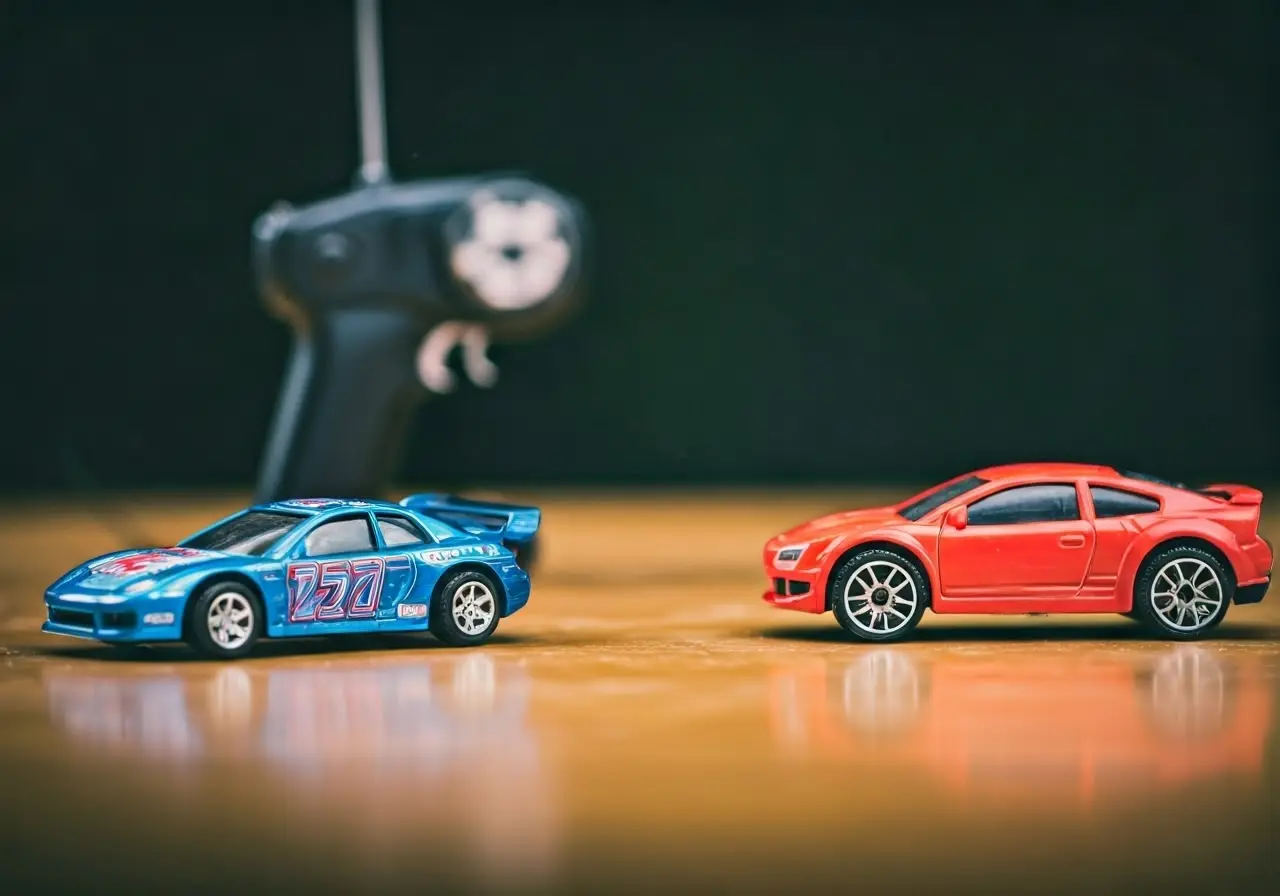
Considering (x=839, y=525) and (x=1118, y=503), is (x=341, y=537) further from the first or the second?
(x=1118, y=503)

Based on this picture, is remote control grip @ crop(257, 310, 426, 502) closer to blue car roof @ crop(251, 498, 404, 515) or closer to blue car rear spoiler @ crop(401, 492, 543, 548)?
blue car rear spoiler @ crop(401, 492, 543, 548)

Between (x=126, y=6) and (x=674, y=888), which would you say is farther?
(x=126, y=6)

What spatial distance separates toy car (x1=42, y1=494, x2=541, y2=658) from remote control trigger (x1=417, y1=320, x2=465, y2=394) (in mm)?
4919

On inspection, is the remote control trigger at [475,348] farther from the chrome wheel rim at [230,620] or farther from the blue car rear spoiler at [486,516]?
the chrome wheel rim at [230,620]

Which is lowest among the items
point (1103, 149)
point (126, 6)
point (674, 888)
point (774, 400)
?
point (674, 888)

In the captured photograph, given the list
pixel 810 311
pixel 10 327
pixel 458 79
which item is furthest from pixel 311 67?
pixel 810 311

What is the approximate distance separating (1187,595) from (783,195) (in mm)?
13464

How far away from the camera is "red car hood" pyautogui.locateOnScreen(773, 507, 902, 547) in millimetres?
11203

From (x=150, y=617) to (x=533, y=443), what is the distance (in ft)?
49.8

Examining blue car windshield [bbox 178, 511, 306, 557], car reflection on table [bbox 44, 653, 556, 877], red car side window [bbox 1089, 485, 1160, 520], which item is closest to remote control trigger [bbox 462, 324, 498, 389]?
blue car windshield [bbox 178, 511, 306, 557]

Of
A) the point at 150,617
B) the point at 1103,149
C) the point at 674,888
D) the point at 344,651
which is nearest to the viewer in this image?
the point at 674,888

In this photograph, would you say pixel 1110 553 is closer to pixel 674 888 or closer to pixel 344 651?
pixel 344 651

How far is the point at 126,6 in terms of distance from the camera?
2445cm

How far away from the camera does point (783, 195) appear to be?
2400 cm
